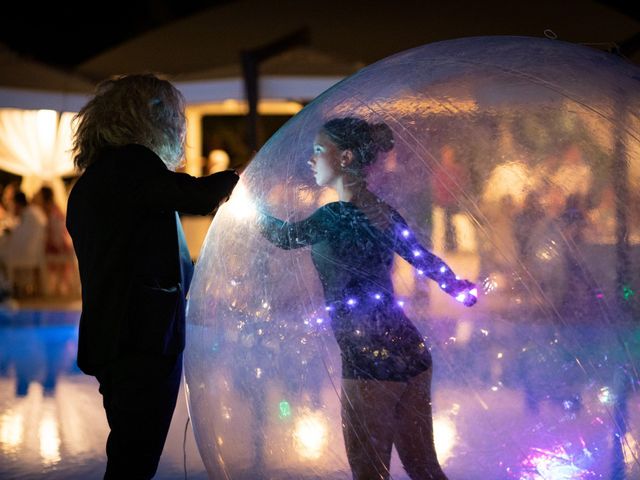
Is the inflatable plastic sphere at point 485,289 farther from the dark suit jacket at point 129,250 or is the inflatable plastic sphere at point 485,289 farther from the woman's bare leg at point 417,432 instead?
the dark suit jacket at point 129,250

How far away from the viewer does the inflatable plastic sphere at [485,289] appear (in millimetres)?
2541

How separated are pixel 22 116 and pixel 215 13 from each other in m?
4.52

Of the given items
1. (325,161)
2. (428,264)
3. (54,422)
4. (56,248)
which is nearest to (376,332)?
(428,264)

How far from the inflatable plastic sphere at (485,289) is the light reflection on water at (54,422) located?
4.43ft

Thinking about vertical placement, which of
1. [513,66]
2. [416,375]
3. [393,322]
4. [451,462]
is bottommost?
[451,462]

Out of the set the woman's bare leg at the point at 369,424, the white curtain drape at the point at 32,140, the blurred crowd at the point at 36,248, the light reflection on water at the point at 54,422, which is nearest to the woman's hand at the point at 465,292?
the woman's bare leg at the point at 369,424

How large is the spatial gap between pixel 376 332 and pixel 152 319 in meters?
0.75

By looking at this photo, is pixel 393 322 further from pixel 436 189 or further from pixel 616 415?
pixel 616 415

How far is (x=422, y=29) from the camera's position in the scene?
1312cm

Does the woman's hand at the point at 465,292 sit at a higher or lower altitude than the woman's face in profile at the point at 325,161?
lower

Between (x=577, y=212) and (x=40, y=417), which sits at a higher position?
(x=577, y=212)

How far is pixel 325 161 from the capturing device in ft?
9.40

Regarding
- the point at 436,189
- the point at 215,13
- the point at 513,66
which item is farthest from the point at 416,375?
the point at 215,13

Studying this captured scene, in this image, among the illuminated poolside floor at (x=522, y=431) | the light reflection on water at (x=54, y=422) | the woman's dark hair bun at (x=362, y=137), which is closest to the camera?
the illuminated poolside floor at (x=522, y=431)
